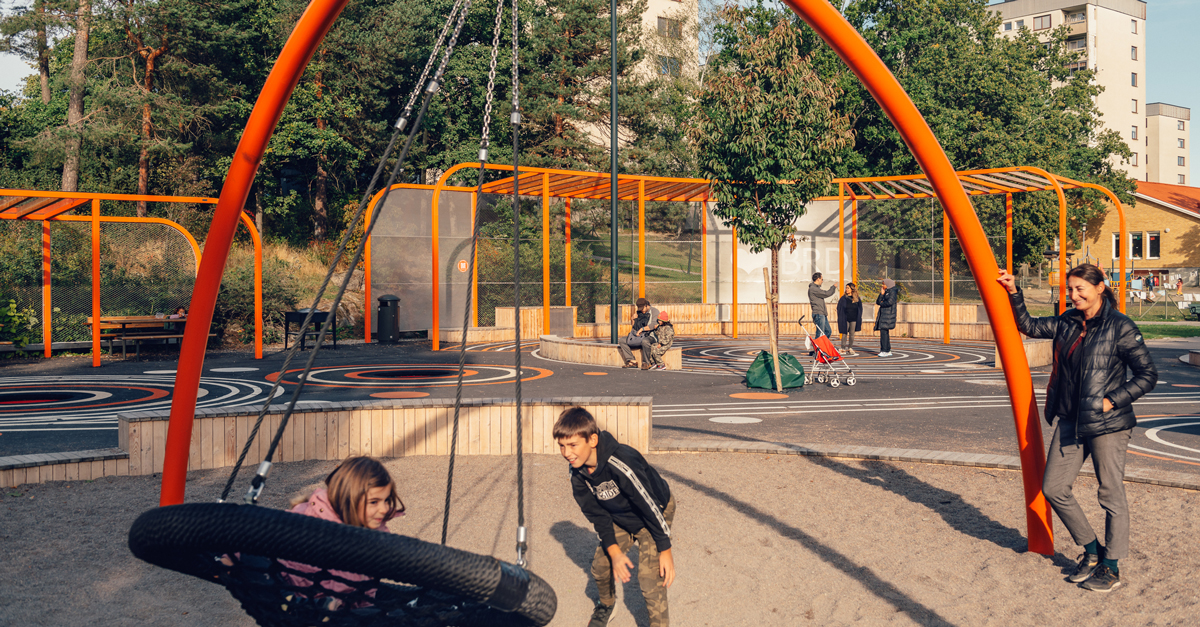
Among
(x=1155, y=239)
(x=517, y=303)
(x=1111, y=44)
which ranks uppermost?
(x=1111, y=44)

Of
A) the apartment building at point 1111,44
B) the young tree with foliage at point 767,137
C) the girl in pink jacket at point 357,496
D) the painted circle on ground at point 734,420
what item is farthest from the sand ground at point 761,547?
the apartment building at point 1111,44

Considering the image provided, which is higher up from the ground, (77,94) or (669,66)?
(669,66)

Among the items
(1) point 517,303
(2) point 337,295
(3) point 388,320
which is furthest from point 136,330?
(1) point 517,303

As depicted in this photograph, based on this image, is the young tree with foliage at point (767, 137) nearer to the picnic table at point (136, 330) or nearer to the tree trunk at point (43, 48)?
the picnic table at point (136, 330)

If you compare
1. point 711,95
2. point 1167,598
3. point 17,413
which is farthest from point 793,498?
point 711,95

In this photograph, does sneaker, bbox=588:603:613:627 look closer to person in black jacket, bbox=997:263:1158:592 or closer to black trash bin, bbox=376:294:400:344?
person in black jacket, bbox=997:263:1158:592

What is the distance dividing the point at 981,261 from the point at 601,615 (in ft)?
10.9

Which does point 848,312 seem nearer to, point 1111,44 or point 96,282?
point 96,282

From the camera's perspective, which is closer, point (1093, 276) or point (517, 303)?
point (517, 303)

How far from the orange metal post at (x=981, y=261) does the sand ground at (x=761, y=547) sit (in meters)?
0.43

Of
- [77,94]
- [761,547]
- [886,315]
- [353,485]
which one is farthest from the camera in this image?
[77,94]

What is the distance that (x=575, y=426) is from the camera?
12.9 feet

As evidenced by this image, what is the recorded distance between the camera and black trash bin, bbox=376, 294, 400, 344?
77.0 feet

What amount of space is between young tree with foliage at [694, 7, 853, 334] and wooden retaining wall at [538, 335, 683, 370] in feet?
9.73
